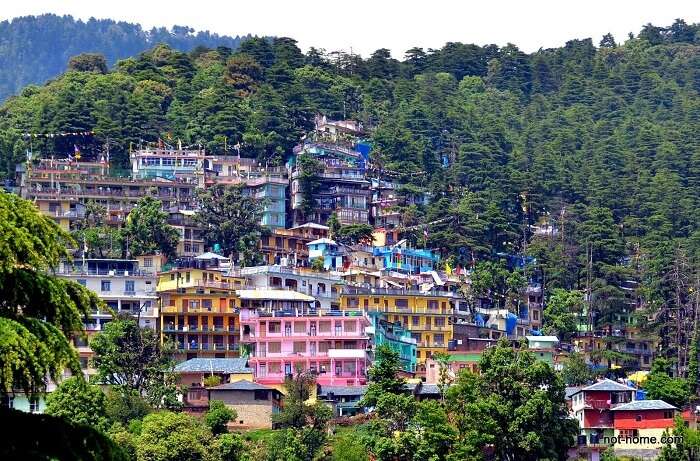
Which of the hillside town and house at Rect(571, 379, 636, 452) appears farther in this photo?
the hillside town

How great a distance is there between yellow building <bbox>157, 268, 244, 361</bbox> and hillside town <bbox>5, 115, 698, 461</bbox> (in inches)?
3.1

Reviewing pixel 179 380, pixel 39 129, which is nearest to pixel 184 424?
pixel 179 380

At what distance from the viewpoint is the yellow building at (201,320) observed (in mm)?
89938

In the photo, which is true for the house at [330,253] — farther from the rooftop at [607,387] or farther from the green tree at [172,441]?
the green tree at [172,441]

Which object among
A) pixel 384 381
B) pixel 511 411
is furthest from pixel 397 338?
pixel 511 411

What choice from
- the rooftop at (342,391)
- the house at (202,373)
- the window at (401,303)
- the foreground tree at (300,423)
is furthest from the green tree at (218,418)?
the window at (401,303)

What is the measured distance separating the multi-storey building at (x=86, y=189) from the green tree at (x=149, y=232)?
6034 millimetres

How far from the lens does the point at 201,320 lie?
9069cm

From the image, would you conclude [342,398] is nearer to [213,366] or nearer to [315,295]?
[213,366]

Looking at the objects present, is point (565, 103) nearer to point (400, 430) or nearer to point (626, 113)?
point (626, 113)

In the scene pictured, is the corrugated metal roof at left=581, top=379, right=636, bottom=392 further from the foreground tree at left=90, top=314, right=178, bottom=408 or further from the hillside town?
the foreground tree at left=90, top=314, right=178, bottom=408

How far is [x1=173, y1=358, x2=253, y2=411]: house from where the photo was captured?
7931 cm

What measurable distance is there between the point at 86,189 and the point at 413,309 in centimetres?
2725

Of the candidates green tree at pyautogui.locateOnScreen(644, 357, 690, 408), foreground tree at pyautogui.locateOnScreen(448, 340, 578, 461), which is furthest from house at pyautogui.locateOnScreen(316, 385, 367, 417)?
green tree at pyautogui.locateOnScreen(644, 357, 690, 408)
